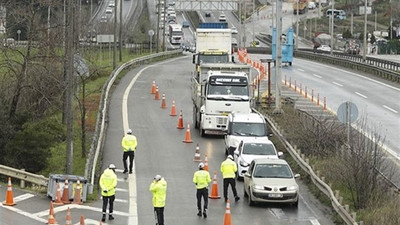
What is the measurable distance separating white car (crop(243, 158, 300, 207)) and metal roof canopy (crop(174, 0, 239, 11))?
7688 centimetres

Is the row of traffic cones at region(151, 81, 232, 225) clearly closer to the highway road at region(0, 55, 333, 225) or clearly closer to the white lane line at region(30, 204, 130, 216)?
the highway road at region(0, 55, 333, 225)

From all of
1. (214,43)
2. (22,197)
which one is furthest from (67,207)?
(214,43)

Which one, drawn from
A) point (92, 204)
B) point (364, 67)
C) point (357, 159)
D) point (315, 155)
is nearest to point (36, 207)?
point (92, 204)

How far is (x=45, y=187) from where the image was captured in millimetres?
27891

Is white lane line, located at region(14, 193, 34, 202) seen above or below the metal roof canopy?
below

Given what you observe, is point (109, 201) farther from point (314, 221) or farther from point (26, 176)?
point (314, 221)

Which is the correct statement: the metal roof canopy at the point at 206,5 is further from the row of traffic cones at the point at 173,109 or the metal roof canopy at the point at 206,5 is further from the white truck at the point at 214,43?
the row of traffic cones at the point at 173,109

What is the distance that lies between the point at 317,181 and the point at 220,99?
11790 millimetres

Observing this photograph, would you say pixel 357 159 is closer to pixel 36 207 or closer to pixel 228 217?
pixel 228 217

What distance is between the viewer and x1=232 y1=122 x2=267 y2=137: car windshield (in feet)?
114

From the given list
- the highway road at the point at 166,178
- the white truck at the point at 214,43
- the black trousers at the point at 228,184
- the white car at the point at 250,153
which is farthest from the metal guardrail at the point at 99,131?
the white truck at the point at 214,43

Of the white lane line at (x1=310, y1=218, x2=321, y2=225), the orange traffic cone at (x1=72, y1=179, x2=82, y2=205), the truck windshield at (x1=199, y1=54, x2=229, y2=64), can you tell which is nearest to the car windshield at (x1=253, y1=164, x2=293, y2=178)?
the white lane line at (x1=310, y1=218, x2=321, y2=225)

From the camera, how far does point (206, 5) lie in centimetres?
10525

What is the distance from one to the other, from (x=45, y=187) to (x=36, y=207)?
2.24m
